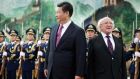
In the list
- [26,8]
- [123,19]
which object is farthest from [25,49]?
[26,8]

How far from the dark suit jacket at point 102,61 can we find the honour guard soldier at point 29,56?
4.20 meters

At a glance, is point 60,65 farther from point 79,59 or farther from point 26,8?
point 26,8

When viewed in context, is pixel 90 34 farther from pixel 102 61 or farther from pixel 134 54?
pixel 102 61

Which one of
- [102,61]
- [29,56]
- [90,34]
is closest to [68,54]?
[102,61]

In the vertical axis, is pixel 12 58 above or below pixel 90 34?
below

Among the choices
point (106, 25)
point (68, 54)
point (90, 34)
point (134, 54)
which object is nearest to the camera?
point (68, 54)

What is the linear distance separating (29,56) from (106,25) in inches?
177

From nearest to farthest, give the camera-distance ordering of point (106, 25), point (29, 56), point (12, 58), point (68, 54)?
point (68, 54) < point (106, 25) < point (29, 56) < point (12, 58)

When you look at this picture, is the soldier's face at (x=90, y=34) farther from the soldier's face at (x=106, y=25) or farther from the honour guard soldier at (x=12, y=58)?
the honour guard soldier at (x=12, y=58)

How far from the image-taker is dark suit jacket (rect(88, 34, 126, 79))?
5734mm

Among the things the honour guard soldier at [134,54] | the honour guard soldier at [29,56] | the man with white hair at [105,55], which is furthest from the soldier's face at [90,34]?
the honour guard soldier at [29,56]

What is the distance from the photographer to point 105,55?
574 cm

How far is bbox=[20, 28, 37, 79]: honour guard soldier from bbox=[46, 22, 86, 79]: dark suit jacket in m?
4.32

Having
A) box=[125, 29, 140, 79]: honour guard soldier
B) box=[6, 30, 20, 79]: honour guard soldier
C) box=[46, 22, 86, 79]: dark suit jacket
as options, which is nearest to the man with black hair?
box=[46, 22, 86, 79]: dark suit jacket
